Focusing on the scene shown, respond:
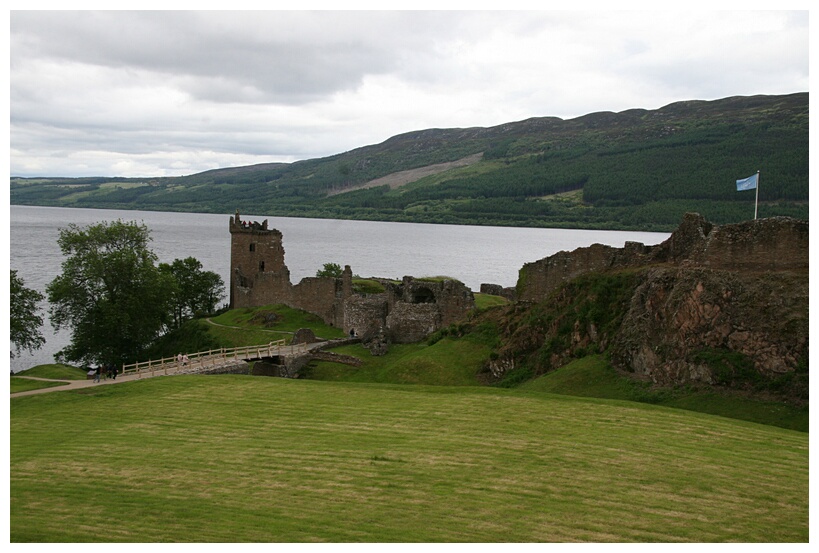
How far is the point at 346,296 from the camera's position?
1971 inches

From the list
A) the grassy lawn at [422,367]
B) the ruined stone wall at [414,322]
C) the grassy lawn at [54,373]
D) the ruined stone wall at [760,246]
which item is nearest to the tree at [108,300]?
the grassy lawn at [54,373]

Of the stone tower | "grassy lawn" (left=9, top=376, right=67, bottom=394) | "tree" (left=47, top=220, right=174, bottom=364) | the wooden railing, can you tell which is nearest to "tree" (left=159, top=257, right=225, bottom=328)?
the stone tower

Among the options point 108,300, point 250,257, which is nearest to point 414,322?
point 108,300

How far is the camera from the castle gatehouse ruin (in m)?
42.3

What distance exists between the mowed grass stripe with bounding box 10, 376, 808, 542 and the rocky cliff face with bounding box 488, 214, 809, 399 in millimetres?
2397

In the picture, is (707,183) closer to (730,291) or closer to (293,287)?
(293,287)

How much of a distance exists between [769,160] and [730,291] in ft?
624

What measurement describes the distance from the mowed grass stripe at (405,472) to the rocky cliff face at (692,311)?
2.40 metres

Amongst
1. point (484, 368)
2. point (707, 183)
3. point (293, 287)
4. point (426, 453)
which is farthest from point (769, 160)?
point (426, 453)

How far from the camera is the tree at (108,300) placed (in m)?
49.7

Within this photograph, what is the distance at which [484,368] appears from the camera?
3136cm

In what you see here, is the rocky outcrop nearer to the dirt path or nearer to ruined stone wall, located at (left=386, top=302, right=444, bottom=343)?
ruined stone wall, located at (left=386, top=302, right=444, bottom=343)

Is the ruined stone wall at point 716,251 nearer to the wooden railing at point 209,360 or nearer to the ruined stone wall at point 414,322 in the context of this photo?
the ruined stone wall at point 414,322

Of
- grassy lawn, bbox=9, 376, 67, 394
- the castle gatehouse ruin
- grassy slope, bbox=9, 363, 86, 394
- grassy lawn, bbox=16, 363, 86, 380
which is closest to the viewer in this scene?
grassy lawn, bbox=9, 376, 67, 394
